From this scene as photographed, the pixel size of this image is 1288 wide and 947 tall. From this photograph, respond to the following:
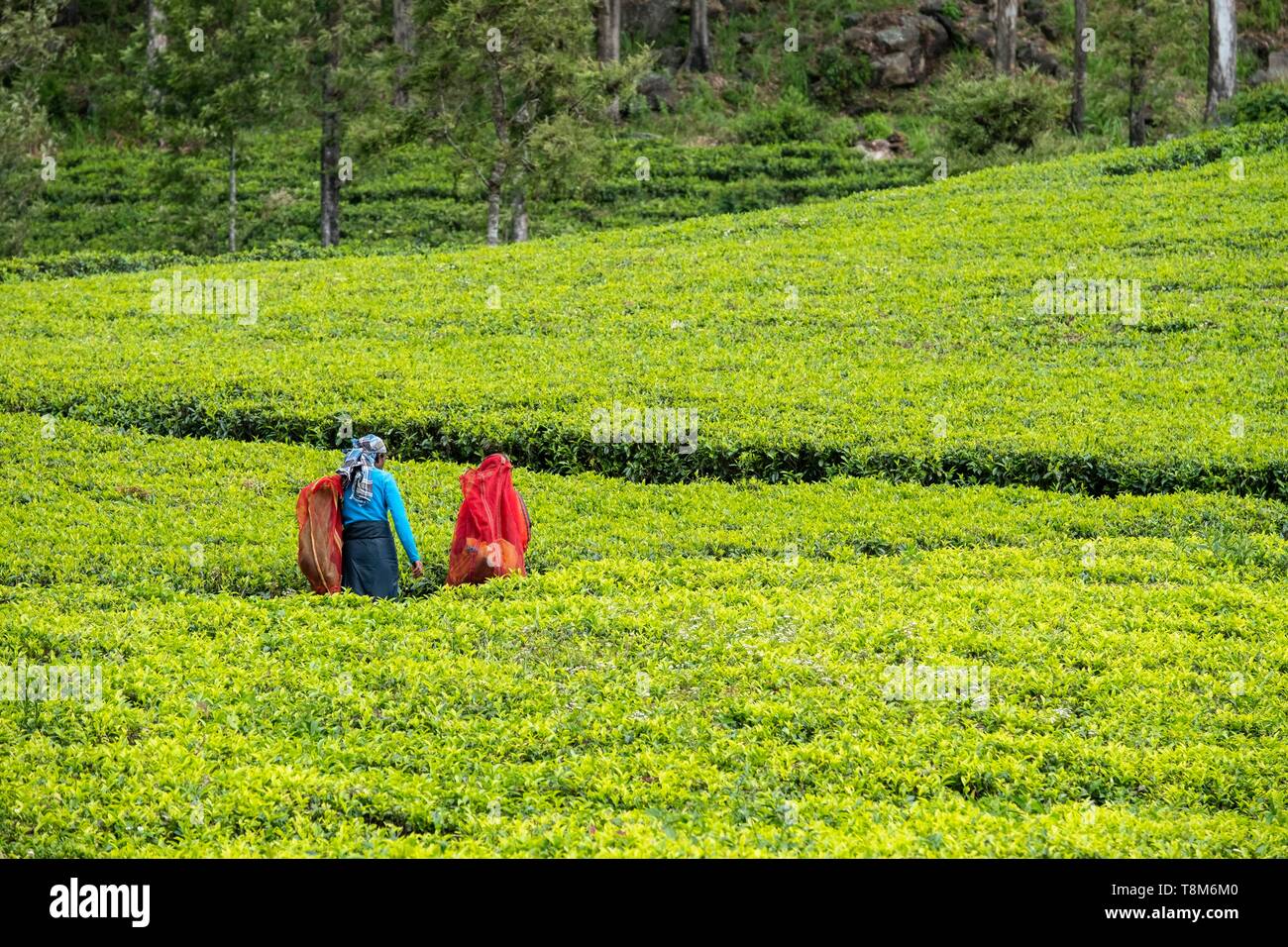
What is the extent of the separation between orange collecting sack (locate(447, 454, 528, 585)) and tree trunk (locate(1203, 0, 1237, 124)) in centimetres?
2627

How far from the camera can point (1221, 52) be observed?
32.5 m

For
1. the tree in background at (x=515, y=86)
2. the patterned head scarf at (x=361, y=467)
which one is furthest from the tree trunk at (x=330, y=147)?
the patterned head scarf at (x=361, y=467)

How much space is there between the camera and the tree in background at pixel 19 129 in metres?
31.8

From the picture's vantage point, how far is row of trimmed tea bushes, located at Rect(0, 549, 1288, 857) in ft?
24.2

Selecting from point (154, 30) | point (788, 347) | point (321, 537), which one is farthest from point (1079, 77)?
point (321, 537)

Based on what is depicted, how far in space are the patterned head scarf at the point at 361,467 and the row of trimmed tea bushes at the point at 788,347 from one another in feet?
15.3

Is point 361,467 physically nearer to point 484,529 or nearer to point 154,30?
point 484,529

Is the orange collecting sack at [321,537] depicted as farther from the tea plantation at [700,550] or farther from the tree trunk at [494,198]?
the tree trunk at [494,198]

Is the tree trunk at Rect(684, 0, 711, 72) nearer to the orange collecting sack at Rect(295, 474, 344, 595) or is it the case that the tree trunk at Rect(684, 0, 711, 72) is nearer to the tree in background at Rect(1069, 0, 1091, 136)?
the tree in background at Rect(1069, 0, 1091, 136)

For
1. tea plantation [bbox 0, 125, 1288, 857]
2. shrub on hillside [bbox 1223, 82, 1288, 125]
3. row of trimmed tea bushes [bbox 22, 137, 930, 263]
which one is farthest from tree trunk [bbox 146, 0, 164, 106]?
shrub on hillside [bbox 1223, 82, 1288, 125]

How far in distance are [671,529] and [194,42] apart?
23.4 meters

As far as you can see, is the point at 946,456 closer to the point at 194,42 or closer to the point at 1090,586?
the point at 1090,586

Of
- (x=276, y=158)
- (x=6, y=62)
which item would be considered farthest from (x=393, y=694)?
(x=276, y=158)
